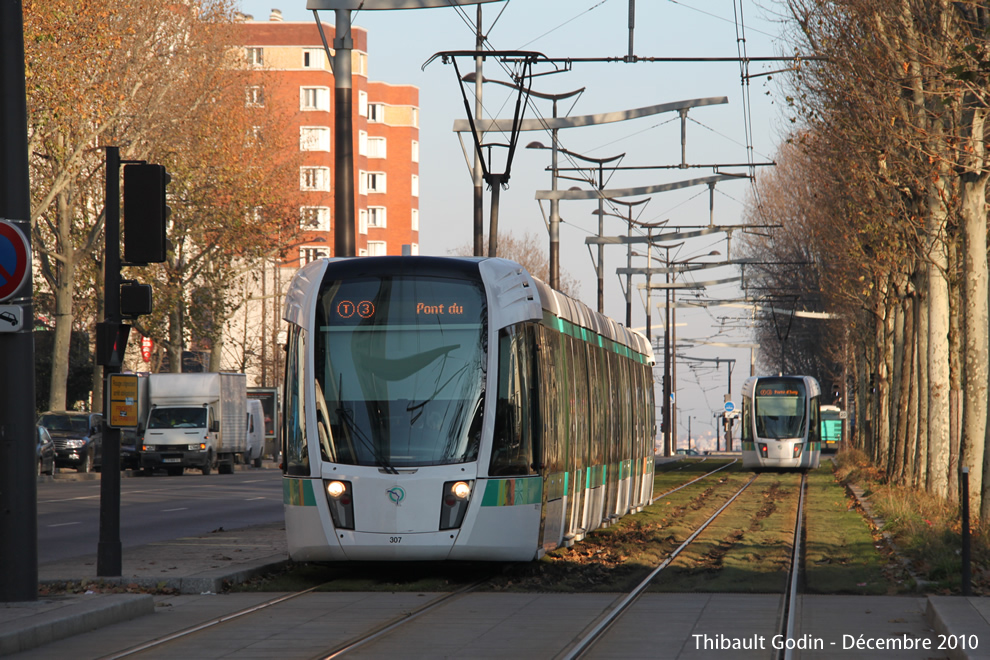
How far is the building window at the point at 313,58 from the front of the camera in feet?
318

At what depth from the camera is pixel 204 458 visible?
147 ft

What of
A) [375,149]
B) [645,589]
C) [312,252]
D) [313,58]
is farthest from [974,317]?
[375,149]

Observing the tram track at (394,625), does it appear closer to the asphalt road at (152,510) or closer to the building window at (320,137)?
the asphalt road at (152,510)

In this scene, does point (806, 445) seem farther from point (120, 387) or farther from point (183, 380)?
point (120, 387)

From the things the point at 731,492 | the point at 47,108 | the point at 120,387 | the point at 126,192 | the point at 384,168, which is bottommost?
the point at 731,492

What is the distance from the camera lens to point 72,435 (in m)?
42.8

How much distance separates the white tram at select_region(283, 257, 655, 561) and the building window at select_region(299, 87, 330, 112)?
8436 centimetres

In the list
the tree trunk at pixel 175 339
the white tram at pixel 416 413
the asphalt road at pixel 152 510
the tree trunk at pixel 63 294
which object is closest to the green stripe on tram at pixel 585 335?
the white tram at pixel 416 413

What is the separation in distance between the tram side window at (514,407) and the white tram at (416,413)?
0.02 meters

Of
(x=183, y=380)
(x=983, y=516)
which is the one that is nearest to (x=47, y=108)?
(x=183, y=380)

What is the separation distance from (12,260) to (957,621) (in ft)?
24.4

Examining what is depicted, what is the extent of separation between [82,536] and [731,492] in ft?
58.8

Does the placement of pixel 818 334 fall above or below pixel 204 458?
above

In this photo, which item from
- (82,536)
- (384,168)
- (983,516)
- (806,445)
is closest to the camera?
(983,516)
